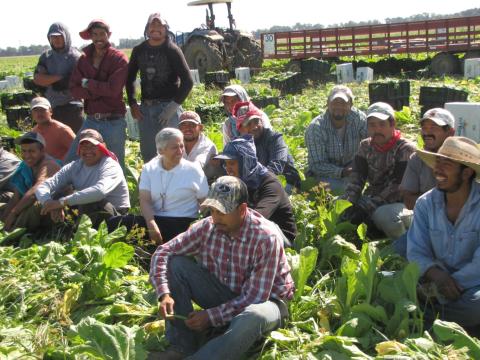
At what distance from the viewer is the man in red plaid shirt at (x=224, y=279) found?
308cm

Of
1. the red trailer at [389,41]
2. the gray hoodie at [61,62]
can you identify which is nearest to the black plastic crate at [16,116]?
the gray hoodie at [61,62]

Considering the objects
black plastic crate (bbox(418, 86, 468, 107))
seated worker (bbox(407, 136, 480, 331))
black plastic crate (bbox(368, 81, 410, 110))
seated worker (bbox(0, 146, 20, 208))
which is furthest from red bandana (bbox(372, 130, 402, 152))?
black plastic crate (bbox(368, 81, 410, 110))

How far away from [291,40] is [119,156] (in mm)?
14628

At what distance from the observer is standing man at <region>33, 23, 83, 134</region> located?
604 centimetres

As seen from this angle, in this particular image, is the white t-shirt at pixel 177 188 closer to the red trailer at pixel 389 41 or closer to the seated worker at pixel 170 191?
the seated worker at pixel 170 191

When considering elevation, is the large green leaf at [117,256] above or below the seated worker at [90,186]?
below

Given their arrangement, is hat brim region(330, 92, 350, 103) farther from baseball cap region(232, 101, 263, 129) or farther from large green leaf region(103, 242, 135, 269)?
large green leaf region(103, 242, 135, 269)

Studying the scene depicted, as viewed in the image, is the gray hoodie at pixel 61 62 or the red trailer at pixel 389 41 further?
the red trailer at pixel 389 41

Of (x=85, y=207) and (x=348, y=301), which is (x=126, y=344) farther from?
(x=85, y=207)

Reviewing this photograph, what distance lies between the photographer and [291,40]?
19578mm

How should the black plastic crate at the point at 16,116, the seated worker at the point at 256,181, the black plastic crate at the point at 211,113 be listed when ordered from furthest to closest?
1. the black plastic crate at the point at 211,113
2. the black plastic crate at the point at 16,116
3. the seated worker at the point at 256,181

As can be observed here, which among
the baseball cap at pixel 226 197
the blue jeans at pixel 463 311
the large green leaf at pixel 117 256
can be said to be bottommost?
the blue jeans at pixel 463 311

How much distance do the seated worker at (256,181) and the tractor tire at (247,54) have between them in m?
15.6

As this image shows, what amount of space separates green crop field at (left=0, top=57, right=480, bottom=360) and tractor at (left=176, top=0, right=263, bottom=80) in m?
13.4
